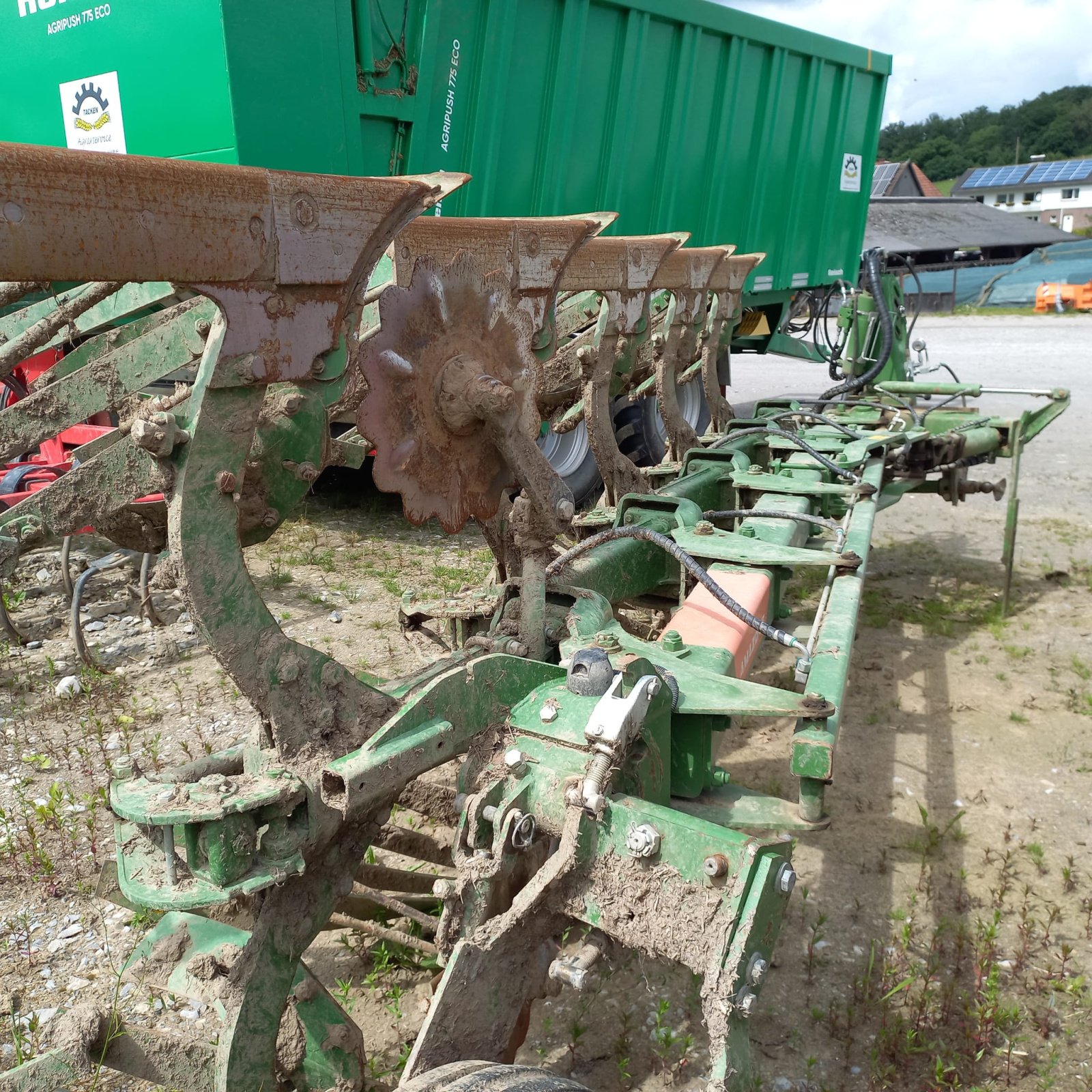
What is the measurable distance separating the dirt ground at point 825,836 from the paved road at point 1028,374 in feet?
7.15

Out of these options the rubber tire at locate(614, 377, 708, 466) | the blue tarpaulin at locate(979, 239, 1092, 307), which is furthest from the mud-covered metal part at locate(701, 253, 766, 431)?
the blue tarpaulin at locate(979, 239, 1092, 307)

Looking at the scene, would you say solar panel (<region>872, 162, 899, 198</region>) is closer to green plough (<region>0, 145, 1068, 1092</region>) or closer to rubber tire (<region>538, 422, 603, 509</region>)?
rubber tire (<region>538, 422, 603, 509</region>)

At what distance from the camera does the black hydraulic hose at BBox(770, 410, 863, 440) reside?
4586 millimetres

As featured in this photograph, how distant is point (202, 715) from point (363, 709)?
2.19 metres

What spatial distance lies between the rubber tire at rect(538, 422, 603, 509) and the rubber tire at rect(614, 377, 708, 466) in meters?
0.25

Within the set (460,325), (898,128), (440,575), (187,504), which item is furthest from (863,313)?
(898,128)

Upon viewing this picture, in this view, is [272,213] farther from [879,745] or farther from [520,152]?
[520,152]

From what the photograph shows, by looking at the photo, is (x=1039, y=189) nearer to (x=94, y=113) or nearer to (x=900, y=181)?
(x=900, y=181)

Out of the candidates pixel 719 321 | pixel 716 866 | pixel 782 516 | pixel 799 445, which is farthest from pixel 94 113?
pixel 716 866

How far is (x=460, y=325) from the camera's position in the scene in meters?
2.41

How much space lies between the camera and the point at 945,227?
29.7m

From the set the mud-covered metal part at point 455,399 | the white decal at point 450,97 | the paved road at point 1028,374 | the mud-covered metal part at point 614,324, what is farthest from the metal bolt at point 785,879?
the paved road at point 1028,374

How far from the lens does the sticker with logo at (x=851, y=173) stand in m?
8.92

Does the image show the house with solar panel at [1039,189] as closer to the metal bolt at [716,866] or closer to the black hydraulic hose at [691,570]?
the black hydraulic hose at [691,570]
